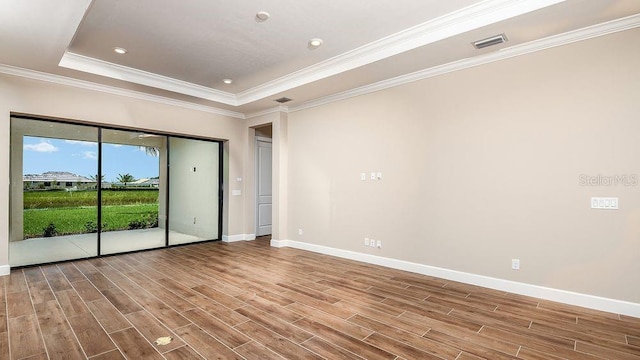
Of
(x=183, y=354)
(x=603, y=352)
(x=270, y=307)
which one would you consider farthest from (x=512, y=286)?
(x=183, y=354)

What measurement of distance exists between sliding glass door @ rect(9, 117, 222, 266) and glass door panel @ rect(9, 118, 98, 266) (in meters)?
0.01

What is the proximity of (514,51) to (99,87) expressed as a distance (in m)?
5.94

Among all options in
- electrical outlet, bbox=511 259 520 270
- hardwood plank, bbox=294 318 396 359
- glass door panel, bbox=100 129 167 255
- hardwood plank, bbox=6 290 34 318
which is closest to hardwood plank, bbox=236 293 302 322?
hardwood plank, bbox=294 318 396 359

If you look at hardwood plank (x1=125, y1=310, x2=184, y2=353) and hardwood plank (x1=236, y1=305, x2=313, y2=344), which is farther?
hardwood plank (x1=236, y1=305, x2=313, y2=344)

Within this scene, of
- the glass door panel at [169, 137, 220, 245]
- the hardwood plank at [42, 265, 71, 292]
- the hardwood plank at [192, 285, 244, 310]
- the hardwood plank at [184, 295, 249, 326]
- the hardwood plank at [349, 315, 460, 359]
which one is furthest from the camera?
the glass door panel at [169, 137, 220, 245]

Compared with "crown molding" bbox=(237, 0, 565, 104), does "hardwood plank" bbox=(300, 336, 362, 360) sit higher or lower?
lower

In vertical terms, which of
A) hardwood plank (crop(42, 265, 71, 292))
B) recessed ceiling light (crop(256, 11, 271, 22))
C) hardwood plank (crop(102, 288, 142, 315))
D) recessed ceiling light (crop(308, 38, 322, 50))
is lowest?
hardwood plank (crop(102, 288, 142, 315))

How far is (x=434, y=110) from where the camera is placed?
420cm

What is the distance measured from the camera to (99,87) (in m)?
4.92

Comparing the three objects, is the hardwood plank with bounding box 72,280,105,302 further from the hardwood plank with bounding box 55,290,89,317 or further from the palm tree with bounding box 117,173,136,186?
the palm tree with bounding box 117,173,136,186

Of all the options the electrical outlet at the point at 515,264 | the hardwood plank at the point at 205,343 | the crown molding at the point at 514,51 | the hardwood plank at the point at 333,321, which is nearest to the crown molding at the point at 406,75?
the crown molding at the point at 514,51

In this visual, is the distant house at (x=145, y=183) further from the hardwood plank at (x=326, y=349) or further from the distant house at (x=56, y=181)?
the hardwood plank at (x=326, y=349)

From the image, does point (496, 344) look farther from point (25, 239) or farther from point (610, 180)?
point (25, 239)

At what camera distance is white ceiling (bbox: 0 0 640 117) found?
2.96 meters
